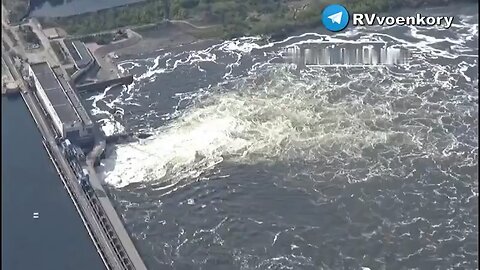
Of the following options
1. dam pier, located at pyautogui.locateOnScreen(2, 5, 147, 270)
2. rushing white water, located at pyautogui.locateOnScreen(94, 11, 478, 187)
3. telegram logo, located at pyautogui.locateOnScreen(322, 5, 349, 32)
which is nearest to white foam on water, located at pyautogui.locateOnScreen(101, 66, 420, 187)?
rushing white water, located at pyautogui.locateOnScreen(94, 11, 478, 187)

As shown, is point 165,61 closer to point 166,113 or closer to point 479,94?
point 166,113

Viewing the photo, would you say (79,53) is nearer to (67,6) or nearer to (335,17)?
(67,6)

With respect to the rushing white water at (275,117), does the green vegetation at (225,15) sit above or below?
above

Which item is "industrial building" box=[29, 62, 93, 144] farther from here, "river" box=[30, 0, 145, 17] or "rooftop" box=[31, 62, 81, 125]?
"river" box=[30, 0, 145, 17]

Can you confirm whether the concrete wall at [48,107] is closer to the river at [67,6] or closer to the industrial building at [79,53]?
the industrial building at [79,53]

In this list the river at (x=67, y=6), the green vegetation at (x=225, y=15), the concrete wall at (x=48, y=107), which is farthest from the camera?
the river at (x=67, y=6)

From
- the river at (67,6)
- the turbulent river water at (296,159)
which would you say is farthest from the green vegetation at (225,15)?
the turbulent river water at (296,159)
